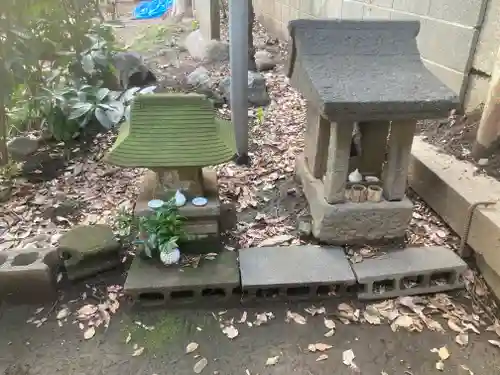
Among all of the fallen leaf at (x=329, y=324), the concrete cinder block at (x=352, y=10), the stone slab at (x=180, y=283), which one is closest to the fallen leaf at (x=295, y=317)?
the fallen leaf at (x=329, y=324)

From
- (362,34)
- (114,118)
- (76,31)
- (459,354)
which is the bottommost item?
(459,354)

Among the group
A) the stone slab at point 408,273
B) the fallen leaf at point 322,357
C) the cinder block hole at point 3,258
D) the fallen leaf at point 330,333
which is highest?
the cinder block hole at point 3,258

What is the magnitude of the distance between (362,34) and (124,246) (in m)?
2.31

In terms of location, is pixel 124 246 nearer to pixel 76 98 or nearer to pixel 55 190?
pixel 55 190

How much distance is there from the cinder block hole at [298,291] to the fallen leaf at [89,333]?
127cm

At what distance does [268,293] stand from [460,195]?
1.59 metres

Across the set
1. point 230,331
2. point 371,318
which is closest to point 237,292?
point 230,331

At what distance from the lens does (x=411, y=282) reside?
3152 millimetres

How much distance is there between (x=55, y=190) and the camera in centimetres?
416

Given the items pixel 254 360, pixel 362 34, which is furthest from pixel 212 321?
pixel 362 34

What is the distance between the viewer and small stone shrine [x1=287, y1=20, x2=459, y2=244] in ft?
9.01

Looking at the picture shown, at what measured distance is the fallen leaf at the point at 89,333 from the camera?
2.76m

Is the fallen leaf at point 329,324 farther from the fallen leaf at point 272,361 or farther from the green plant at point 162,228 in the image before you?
the green plant at point 162,228

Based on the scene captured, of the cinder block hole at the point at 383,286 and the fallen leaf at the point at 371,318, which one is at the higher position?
the cinder block hole at the point at 383,286
